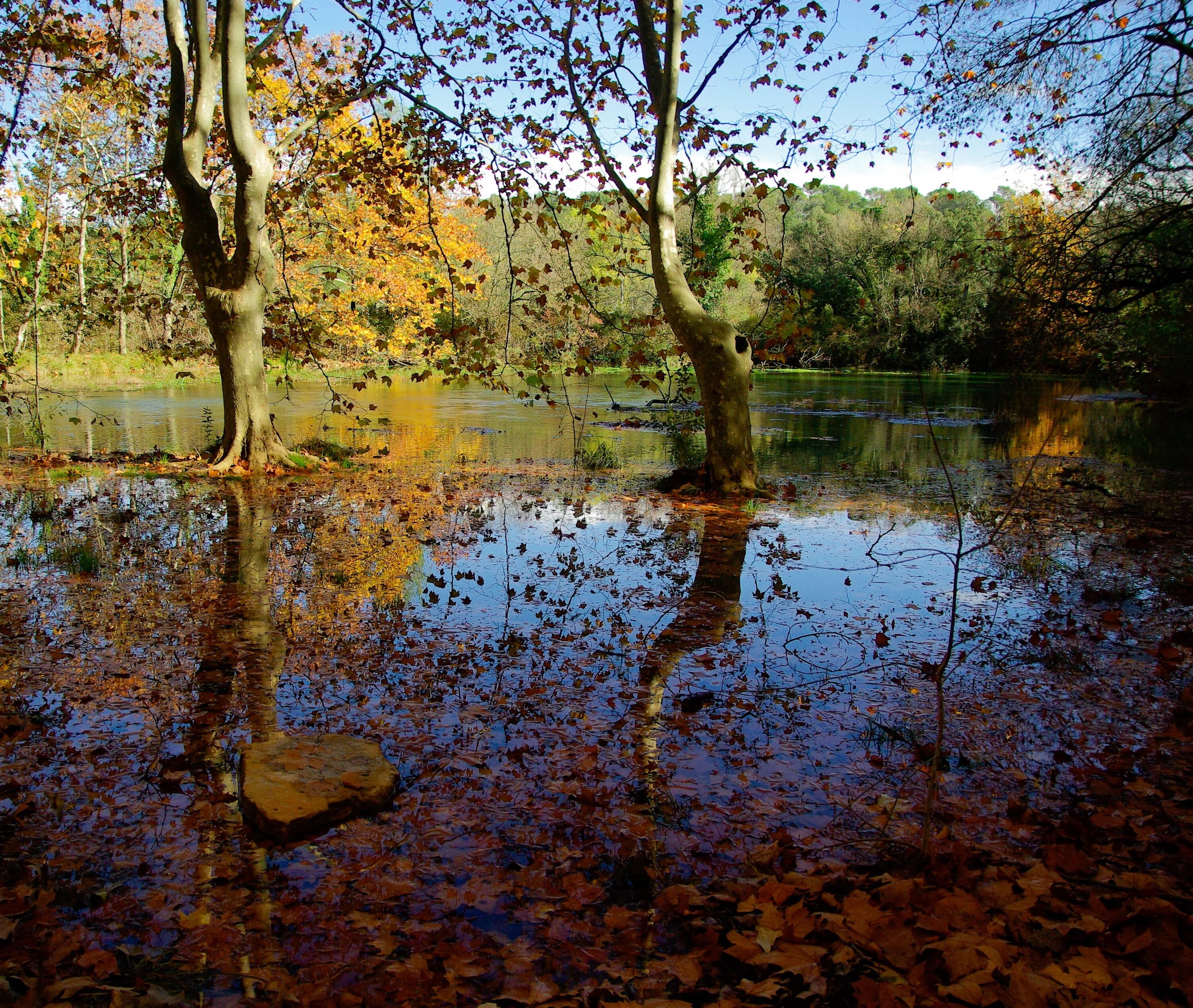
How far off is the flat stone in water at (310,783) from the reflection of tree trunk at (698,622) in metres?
1.26

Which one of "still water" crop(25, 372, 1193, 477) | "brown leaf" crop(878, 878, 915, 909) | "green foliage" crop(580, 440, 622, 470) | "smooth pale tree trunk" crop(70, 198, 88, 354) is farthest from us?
"smooth pale tree trunk" crop(70, 198, 88, 354)

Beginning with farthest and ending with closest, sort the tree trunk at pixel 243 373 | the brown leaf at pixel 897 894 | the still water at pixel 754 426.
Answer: the still water at pixel 754 426 → the tree trunk at pixel 243 373 → the brown leaf at pixel 897 894

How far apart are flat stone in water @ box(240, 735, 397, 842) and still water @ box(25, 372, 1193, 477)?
20.3ft

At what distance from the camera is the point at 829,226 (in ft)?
188

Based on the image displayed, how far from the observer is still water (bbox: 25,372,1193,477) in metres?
15.4

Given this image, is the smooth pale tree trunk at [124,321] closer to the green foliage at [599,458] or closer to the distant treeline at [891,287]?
the distant treeline at [891,287]

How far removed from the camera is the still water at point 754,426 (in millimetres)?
15406

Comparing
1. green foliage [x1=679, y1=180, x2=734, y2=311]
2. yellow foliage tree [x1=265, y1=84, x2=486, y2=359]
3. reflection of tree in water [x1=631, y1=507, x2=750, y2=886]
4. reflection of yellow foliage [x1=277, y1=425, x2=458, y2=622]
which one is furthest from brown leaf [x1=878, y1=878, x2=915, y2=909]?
green foliage [x1=679, y1=180, x2=734, y2=311]

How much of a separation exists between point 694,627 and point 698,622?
107 mm

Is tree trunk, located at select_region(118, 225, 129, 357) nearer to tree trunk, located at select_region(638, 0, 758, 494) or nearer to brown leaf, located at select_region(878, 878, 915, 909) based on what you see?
tree trunk, located at select_region(638, 0, 758, 494)

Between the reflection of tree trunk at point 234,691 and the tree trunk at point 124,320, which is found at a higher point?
the tree trunk at point 124,320

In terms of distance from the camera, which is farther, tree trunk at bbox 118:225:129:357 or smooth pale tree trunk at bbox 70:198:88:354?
tree trunk at bbox 118:225:129:357

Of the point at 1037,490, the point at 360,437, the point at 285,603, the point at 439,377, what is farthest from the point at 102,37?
the point at 439,377

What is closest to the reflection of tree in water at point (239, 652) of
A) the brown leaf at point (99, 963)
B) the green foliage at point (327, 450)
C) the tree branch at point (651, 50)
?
the brown leaf at point (99, 963)
